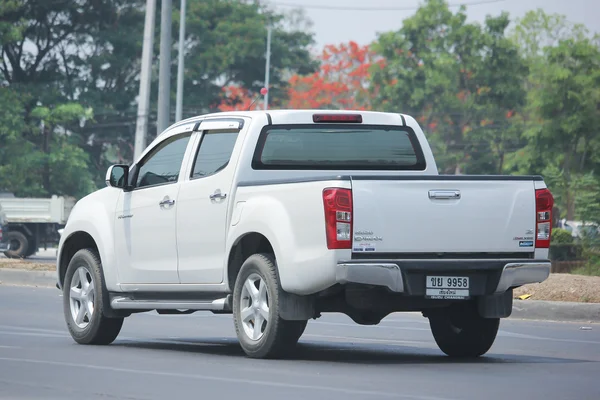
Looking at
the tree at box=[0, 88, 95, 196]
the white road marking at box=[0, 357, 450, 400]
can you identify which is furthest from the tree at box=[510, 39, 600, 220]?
the white road marking at box=[0, 357, 450, 400]

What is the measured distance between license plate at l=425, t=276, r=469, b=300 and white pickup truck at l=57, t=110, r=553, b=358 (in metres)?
0.01

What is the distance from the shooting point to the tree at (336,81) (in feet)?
283

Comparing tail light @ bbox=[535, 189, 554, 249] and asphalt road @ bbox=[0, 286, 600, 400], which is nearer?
asphalt road @ bbox=[0, 286, 600, 400]

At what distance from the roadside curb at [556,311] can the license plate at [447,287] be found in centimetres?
621

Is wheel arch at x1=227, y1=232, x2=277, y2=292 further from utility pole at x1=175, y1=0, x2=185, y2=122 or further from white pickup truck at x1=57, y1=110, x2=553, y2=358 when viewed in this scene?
utility pole at x1=175, y1=0, x2=185, y2=122

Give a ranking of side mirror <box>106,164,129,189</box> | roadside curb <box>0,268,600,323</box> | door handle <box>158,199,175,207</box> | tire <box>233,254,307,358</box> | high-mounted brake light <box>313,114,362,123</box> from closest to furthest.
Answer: tire <box>233,254,307,358</box> → high-mounted brake light <box>313,114,362,123</box> → door handle <box>158,199,175,207</box> → side mirror <box>106,164,129,189</box> → roadside curb <box>0,268,600,323</box>

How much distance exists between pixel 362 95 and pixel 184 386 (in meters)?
72.0

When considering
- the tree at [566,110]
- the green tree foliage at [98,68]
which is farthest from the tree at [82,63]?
the tree at [566,110]

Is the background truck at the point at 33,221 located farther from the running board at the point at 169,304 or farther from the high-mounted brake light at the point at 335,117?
the high-mounted brake light at the point at 335,117

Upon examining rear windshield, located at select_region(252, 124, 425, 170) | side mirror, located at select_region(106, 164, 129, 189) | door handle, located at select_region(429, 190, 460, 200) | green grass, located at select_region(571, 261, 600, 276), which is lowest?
green grass, located at select_region(571, 261, 600, 276)

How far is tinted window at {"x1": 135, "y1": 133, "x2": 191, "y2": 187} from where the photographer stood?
477 inches

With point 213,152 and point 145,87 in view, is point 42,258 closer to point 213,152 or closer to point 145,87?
point 145,87

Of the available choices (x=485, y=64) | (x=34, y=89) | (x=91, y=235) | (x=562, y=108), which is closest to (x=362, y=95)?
(x=485, y=64)

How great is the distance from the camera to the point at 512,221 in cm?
1052
